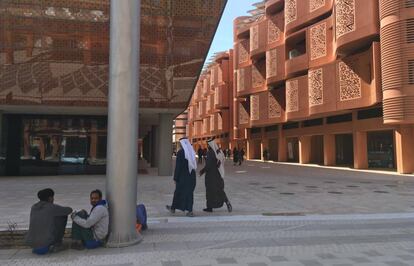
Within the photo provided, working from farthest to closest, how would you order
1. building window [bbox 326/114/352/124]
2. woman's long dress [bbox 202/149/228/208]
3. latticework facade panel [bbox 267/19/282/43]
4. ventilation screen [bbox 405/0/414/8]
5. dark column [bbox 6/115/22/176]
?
latticework facade panel [bbox 267/19/282/43]
building window [bbox 326/114/352/124]
ventilation screen [bbox 405/0/414/8]
dark column [bbox 6/115/22/176]
woman's long dress [bbox 202/149/228/208]

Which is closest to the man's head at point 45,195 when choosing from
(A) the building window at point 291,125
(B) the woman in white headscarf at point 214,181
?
(B) the woman in white headscarf at point 214,181

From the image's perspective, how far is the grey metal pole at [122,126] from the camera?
602 cm

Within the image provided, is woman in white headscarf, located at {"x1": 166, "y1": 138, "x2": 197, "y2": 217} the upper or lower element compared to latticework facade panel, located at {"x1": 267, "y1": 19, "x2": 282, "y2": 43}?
lower

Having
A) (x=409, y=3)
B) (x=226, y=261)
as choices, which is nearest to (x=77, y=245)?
(x=226, y=261)

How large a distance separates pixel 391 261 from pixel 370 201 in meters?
6.61

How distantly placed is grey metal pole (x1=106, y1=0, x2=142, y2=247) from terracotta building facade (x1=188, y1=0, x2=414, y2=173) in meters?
19.8

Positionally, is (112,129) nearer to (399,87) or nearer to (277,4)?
(399,87)

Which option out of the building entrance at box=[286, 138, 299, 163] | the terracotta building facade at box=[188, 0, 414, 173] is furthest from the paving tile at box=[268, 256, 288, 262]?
the building entrance at box=[286, 138, 299, 163]

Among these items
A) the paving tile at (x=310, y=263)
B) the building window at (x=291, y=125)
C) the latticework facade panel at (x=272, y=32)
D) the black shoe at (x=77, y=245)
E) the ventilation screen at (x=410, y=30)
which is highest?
the latticework facade panel at (x=272, y=32)

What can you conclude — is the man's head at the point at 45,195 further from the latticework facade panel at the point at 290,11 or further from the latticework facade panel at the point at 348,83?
the latticework facade panel at the point at 290,11

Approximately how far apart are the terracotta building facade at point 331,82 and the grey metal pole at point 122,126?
65.0 ft

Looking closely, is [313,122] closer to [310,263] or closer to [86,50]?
[86,50]

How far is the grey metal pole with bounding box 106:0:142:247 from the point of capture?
19.7 ft

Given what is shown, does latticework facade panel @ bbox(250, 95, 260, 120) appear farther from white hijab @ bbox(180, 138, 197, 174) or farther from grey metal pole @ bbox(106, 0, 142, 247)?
grey metal pole @ bbox(106, 0, 142, 247)
